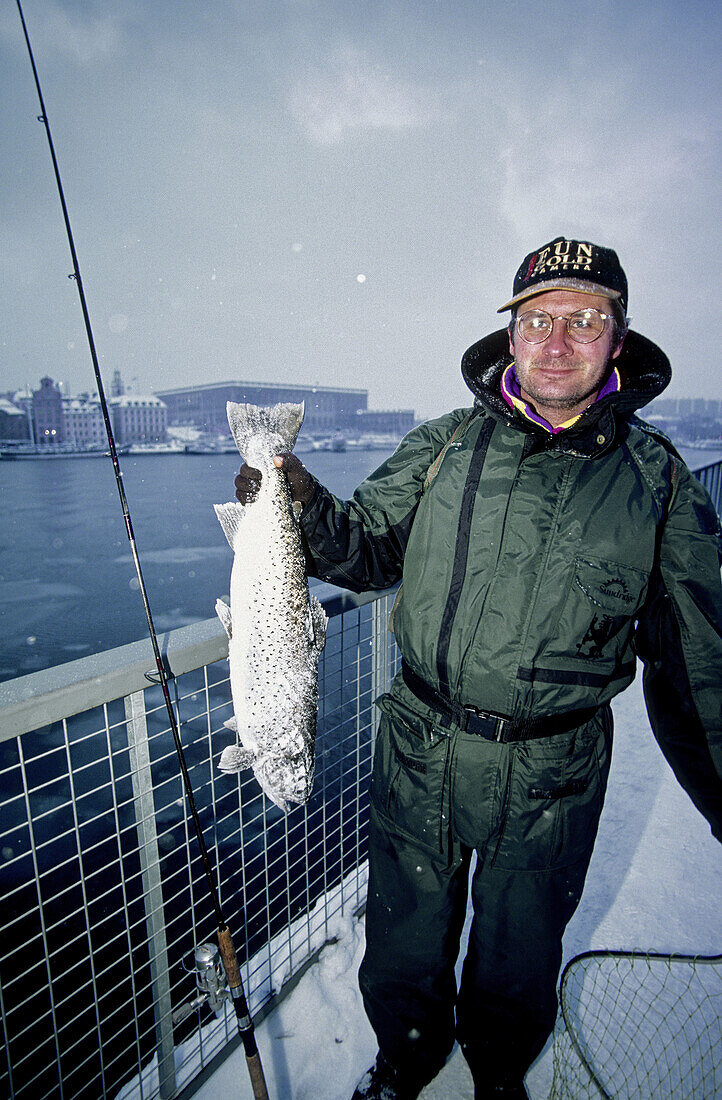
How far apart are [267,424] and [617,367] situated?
1277 mm

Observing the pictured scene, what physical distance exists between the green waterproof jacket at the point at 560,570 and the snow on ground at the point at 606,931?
1256mm

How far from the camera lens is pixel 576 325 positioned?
71.6 inches

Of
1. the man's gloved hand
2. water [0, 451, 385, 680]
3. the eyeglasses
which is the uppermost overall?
the eyeglasses

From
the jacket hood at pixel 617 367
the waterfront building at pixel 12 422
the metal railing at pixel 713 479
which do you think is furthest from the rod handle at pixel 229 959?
the waterfront building at pixel 12 422

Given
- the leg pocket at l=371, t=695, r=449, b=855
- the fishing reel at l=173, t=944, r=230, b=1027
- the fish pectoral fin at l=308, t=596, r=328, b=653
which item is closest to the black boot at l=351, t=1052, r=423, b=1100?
the fishing reel at l=173, t=944, r=230, b=1027

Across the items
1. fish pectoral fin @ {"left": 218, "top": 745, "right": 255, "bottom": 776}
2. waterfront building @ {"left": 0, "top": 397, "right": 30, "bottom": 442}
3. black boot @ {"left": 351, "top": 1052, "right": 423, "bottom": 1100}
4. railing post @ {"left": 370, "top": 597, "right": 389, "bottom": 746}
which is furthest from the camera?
waterfront building @ {"left": 0, "top": 397, "right": 30, "bottom": 442}

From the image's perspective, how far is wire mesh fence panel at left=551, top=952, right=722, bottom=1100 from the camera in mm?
1945

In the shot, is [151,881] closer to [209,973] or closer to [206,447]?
[209,973]

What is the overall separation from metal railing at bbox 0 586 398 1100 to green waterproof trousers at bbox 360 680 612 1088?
443mm

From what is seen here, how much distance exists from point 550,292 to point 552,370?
0.29 metres

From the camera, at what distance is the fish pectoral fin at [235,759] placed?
159 cm

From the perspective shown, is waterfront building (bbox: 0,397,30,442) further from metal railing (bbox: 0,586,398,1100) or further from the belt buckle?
the belt buckle

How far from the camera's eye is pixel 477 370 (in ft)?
6.59

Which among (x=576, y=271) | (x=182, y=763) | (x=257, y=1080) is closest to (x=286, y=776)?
(x=182, y=763)
